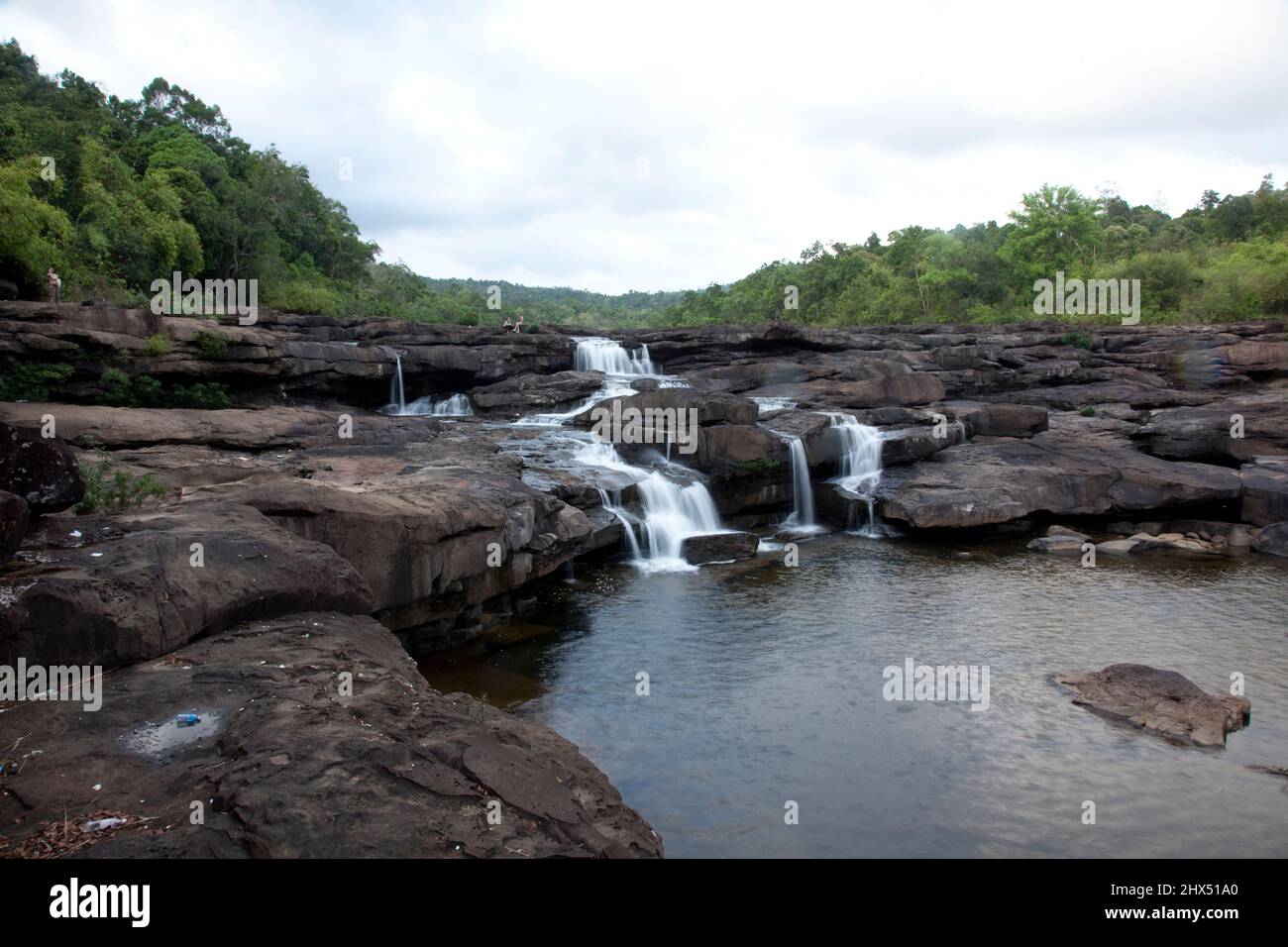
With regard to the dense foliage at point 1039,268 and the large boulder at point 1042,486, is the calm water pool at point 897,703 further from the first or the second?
the dense foliage at point 1039,268

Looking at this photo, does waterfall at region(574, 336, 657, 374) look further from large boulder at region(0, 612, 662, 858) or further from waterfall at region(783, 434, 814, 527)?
large boulder at region(0, 612, 662, 858)

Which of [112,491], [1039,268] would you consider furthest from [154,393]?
[1039,268]

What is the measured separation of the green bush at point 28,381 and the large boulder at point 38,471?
1201 cm

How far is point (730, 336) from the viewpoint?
30719 millimetres

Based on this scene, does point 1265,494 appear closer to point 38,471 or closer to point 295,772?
point 295,772

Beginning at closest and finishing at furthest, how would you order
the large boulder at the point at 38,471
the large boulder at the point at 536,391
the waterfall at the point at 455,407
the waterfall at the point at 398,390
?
the large boulder at the point at 38,471 → the large boulder at the point at 536,391 → the waterfall at the point at 455,407 → the waterfall at the point at 398,390

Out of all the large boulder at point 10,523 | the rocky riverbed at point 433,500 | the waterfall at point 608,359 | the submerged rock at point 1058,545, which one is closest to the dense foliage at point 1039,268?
the rocky riverbed at point 433,500

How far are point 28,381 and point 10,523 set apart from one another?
13763 millimetres

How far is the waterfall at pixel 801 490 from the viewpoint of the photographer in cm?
2075

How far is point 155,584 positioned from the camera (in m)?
6.82

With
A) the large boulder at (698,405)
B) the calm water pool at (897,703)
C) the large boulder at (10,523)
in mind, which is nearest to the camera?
the large boulder at (10,523)

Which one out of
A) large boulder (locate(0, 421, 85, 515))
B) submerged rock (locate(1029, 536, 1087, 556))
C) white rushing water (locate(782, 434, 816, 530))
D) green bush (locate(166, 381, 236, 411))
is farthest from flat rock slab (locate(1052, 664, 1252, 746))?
green bush (locate(166, 381, 236, 411))

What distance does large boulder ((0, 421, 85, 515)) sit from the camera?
7.11 metres
